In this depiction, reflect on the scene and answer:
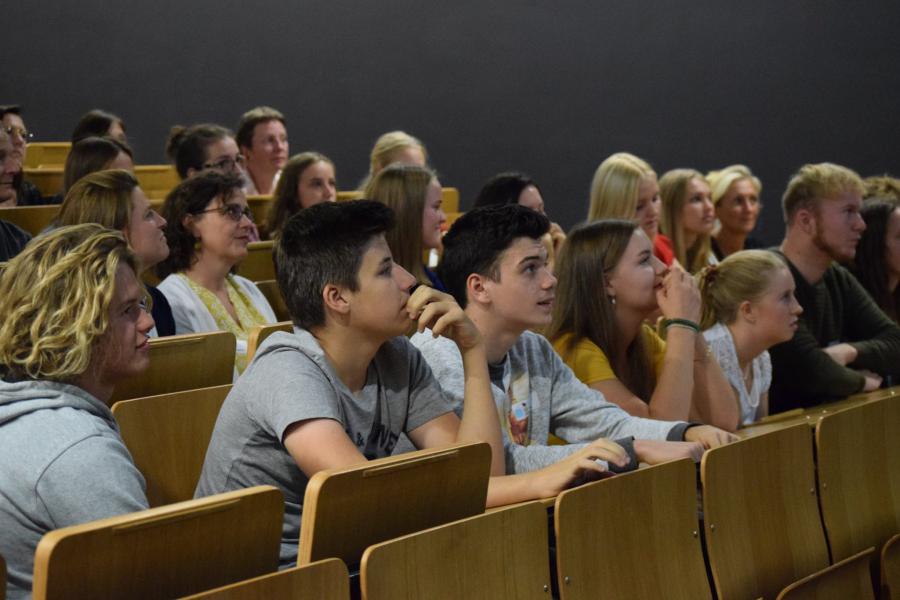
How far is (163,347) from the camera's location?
7.61ft

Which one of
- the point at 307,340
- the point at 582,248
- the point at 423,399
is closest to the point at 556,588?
the point at 423,399

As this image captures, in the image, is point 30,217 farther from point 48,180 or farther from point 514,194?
point 514,194

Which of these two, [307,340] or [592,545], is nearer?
[592,545]

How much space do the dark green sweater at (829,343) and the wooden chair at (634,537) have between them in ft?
5.05

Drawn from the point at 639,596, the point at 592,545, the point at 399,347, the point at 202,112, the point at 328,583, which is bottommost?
the point at 639,596

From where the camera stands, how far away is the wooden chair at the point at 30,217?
402 centimetres

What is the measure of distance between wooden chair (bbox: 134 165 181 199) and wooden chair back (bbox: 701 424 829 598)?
4147 mm

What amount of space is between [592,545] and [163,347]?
41.0 inches

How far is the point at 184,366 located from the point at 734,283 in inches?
61.8

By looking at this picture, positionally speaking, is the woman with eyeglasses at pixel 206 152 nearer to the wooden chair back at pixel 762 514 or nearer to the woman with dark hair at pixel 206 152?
the woman with dark hair at pixel 206 152

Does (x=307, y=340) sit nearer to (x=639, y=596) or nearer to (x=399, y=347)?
(x=399, y=347)

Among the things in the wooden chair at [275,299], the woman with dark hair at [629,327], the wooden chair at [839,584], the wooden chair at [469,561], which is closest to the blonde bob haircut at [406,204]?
the wooden chair at [275,299]

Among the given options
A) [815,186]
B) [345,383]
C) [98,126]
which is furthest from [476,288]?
[98,126]

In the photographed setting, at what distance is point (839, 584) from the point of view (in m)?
2.19
